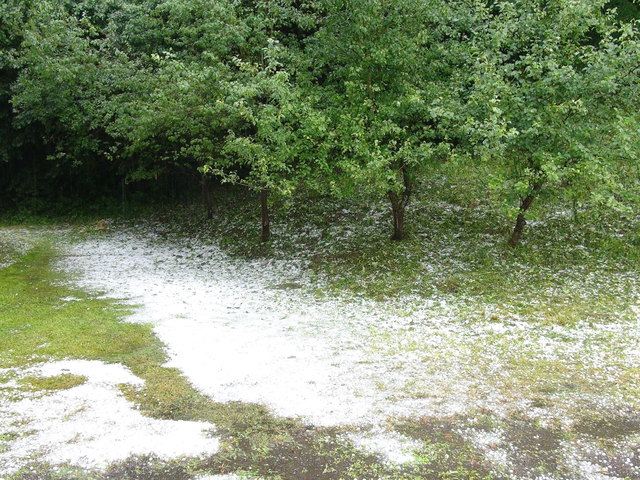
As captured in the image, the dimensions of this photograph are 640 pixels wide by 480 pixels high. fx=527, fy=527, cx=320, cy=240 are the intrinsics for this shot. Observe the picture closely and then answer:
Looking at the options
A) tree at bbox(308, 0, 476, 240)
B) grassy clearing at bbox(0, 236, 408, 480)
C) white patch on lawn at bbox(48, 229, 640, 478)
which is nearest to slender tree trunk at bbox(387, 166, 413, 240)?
tree at bbox(308, 0, 476, 240)

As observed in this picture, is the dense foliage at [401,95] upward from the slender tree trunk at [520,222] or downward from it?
upward

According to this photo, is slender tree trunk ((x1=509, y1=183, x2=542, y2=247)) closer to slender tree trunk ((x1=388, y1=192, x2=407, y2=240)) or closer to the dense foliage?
the dense foliage

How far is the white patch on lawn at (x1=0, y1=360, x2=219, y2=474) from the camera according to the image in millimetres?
5750

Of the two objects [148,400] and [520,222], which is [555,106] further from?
[148,400]

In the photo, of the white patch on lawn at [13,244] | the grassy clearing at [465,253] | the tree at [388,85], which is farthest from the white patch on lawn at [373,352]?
the white patch on lawn at [13,244]

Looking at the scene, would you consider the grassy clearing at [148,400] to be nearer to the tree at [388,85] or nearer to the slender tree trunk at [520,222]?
the tree at [388,85]

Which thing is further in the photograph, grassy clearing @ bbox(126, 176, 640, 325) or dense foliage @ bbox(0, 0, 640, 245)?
dense foliage @ bbox(0, 0, 640, 245)

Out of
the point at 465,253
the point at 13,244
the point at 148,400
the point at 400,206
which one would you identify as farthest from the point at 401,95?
the point at 13,244

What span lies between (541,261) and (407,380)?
6878 millimetres

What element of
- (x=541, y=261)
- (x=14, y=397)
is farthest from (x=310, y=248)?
(x=14, y=397)

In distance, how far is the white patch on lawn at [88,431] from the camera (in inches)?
226

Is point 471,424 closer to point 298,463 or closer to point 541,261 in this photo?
point 298,463

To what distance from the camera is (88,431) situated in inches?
246

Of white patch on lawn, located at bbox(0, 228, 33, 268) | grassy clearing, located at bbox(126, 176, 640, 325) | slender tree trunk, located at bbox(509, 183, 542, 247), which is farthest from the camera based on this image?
white patch on lawn, located at bbox(0, 228, 33, 268)
